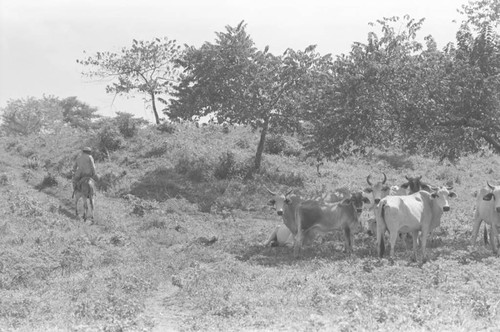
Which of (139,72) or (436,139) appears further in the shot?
(139,72)

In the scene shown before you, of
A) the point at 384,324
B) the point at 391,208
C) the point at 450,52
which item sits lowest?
the point at 384,324

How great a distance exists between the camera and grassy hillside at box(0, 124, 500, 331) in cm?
927

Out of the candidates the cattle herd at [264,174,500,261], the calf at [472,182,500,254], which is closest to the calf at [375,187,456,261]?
the cattle herd at [264,174,500,261]

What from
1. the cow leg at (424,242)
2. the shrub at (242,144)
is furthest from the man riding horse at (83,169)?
the shrub at (242,144)

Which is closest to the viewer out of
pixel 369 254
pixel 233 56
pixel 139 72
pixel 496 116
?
pixel 369 254

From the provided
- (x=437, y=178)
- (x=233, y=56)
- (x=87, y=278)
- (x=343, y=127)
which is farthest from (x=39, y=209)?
(x=437, y=178)

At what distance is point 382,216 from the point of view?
47.4 feet

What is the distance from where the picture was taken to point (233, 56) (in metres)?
27.2

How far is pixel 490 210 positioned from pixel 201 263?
7.94 m

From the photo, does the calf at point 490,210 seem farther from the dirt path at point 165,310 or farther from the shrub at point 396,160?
the shrub at point 396,160

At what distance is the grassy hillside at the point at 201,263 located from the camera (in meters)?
9.27

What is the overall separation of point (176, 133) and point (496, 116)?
2011 cm

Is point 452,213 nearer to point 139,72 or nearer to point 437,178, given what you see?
point 437,178

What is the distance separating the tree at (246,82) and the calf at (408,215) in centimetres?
1209
